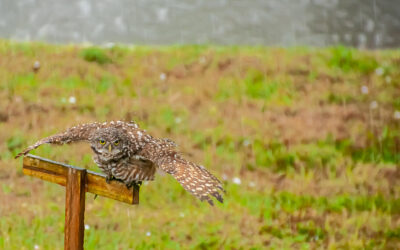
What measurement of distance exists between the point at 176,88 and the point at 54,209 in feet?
10.6

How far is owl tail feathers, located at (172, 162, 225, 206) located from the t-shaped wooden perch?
0.46m

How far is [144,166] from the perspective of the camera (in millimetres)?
4234

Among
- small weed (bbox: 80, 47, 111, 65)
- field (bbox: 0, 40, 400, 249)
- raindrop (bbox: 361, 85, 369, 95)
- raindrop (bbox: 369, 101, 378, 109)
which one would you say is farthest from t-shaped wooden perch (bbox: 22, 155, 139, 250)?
raindrop (bbox: 361, 85, 369, 95)

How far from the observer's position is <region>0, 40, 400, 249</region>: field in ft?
21.6

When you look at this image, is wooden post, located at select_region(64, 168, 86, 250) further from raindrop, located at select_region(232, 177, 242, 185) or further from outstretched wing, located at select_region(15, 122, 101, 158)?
raindrop, located at select_region(232, 177, 242, 185)

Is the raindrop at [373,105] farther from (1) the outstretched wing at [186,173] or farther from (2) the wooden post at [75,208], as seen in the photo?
(2) the wooden post at [75,208]

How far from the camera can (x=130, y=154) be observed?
4.14 metres

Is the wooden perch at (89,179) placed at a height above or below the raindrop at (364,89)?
above

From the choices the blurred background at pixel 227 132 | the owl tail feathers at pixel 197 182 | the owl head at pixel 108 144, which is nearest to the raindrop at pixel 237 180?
the blurred background at pixel 227 132

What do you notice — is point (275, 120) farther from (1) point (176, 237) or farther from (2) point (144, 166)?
(2) point (144, 166)

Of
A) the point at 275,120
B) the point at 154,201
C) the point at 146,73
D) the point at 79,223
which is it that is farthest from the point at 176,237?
the point at 146,73

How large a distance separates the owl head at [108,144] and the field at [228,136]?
7.17 feet

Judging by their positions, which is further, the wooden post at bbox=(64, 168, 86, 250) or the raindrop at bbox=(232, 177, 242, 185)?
the raindrop at bbox=(232, 177, 242, 185)

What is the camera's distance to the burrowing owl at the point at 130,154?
12.7 feet
